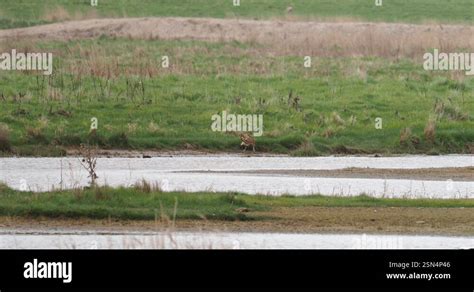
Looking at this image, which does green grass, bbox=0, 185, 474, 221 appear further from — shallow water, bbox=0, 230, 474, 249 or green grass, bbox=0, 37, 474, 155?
green grass, bbox=0, 37, 474, 155

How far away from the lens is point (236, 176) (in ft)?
86.4

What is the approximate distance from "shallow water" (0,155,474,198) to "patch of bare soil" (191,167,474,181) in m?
0.52

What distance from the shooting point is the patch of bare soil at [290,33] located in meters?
48.6

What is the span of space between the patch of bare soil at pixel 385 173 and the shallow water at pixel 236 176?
520mm

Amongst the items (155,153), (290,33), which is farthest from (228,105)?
(290,33)

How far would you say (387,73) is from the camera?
41.3 meters

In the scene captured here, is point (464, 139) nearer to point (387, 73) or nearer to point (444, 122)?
point (444, 122)

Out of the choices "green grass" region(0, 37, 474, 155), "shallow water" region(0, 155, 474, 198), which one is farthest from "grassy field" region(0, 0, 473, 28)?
"shallow water" region(0, 155, 474, 198)

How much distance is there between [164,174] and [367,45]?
954 inches

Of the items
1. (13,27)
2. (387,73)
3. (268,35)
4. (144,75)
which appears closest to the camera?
(144,75)

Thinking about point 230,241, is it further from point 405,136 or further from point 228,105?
point 228,105
